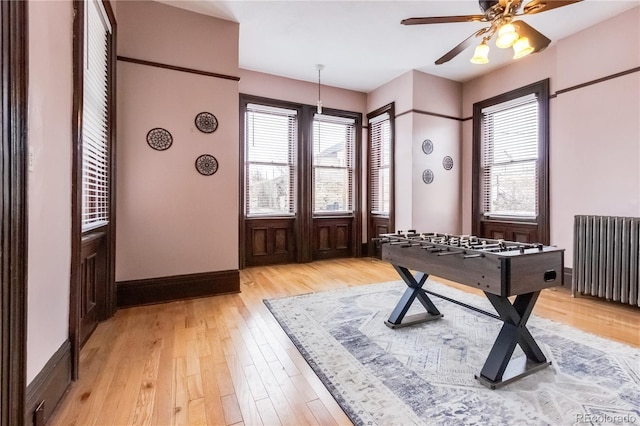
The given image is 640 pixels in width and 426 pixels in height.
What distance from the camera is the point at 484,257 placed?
1.86 meters

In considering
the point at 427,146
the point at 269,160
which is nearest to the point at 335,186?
the point at 269,160

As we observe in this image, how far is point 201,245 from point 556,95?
4.81 meters

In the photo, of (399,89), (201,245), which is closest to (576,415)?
(201,245)

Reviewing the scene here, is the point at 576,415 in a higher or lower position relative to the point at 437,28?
lower

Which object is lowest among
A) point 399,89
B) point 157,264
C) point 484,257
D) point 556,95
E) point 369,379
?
point 369,379

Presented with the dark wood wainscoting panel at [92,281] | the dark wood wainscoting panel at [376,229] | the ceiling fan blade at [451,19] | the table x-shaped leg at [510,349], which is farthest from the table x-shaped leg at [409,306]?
the dark wood wainscoting panel at [376,229]

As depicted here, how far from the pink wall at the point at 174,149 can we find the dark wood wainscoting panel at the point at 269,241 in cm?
144

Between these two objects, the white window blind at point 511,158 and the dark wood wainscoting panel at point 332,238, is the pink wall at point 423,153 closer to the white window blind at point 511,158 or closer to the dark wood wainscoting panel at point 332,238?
the white window blind at point 511,158

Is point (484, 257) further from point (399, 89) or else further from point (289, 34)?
point (399, 89)

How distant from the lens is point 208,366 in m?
2.03

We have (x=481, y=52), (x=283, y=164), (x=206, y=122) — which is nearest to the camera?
(x=481, y=52)

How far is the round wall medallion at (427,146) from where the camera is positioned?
5.05 m

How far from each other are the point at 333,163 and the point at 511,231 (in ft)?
10.2

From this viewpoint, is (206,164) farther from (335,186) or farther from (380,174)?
(380,174)
